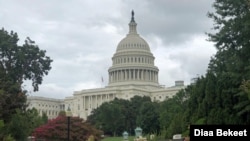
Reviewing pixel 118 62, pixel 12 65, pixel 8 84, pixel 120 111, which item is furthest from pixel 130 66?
pixel 8 84

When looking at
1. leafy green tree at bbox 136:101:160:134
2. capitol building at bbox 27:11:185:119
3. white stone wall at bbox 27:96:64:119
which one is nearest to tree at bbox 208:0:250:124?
leafy green tree at bbox 136:101:160:134

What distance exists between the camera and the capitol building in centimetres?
14600

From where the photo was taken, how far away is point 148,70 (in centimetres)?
15062

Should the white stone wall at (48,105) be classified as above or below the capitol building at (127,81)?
below

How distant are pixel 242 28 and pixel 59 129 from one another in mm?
22197

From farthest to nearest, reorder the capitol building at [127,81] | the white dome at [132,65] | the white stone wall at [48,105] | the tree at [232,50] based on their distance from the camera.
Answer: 1. the white stone wall at [48,105]
2. the white dome at [132,65]
3. the capitol building at [127,81]
4. the tree at [232,50]

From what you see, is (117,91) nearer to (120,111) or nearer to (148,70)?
Result: (148,70)

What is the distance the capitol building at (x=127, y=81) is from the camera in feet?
479

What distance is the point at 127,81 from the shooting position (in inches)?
5866

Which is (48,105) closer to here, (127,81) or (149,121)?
(127,81)

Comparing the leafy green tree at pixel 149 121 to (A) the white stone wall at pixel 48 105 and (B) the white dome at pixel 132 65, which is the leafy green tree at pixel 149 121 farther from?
(A) the white stone wall at pixel 48 105

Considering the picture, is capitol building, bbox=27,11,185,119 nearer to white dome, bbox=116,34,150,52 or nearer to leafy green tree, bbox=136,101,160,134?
white dome, bbox=116,34,150,52

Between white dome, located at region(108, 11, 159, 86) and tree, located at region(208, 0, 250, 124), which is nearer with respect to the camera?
tree, located at region(208, 0, 250, 124)

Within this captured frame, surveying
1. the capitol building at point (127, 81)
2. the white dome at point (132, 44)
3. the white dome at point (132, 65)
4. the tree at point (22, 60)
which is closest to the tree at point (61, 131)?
the tree at point (22, 60)
